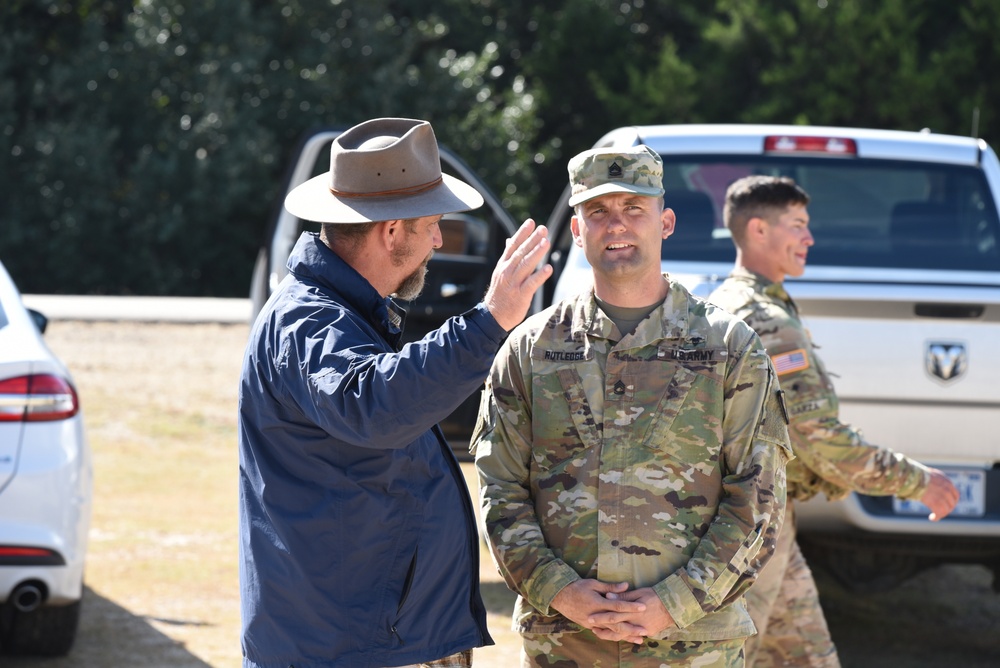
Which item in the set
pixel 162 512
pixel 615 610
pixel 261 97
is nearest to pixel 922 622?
pixel 615 610

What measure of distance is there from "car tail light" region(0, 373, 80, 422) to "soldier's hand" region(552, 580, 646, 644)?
2.53 m

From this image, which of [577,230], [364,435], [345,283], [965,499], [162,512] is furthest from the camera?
[162,512]

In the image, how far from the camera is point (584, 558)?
9.83 feet

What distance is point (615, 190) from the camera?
2.99 meters

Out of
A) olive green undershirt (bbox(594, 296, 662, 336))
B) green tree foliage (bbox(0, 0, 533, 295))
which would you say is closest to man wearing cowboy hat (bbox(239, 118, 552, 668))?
olive green undershirt (bbox(594, 296, 662, 336))

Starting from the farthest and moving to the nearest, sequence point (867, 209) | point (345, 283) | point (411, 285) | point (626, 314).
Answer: point (867, 209) → point (626, 314) → point (411, 285) → point (345, 283)

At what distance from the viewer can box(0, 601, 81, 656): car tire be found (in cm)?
525

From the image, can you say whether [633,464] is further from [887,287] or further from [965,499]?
[965,499]

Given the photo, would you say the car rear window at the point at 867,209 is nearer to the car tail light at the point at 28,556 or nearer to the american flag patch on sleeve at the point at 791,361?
the american flag patch on sleeve at the point at 791,361

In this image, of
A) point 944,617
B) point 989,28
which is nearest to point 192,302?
point 989,28

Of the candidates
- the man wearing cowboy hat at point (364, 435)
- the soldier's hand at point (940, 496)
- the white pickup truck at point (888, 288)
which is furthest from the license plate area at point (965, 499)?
the man wearing cowboy hat at point (364, 435)

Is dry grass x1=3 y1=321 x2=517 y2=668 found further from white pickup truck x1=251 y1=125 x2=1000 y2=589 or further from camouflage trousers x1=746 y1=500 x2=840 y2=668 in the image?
white pickup truck x1=251 y1=125 x2=1000 y2=589

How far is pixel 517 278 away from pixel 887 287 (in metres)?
2.88

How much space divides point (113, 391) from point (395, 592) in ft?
33.0
